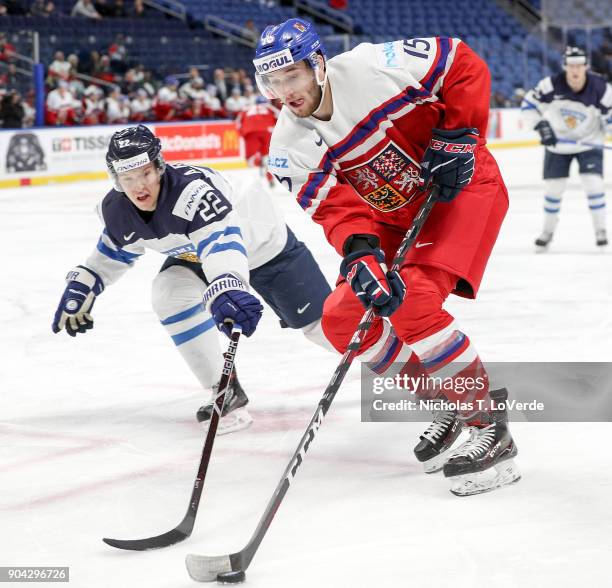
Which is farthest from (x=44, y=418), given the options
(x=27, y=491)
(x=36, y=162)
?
(x=36, y=162)

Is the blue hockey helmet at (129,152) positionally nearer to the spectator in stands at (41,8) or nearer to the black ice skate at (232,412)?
the black ice skate at (232,412)

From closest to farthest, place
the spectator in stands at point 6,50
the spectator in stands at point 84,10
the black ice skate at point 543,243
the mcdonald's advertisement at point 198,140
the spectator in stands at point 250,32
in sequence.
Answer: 1. the black ice skate at point 543,243
2. the spectator in stands at point 6,50
3. the mcdonald's advertisement at point 198,140
4. the spectator in stands at point 84,10
5. the spectator in stands at point 250,32

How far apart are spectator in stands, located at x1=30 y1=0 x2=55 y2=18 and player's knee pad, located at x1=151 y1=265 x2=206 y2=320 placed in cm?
1120

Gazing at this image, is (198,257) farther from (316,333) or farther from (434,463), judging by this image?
(434,463)

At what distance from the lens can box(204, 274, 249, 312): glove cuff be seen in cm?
257

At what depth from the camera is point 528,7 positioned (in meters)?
20.9

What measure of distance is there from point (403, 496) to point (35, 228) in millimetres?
5985

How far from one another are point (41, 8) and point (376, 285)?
40.3 ft

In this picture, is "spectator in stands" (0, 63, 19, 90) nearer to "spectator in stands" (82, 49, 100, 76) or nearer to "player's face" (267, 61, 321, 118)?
"spectator in stands" (82, 49, 100, 76)

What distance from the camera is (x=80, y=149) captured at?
1165 cm

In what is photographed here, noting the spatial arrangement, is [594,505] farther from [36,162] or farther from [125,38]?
[125,38]

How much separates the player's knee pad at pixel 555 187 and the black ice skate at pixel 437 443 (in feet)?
13.3

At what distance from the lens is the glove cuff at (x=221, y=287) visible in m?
2.57

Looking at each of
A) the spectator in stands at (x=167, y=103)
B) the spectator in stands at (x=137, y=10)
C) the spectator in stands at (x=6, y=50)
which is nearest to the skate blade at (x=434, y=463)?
the spectator in stands at (x=6, y=50)
